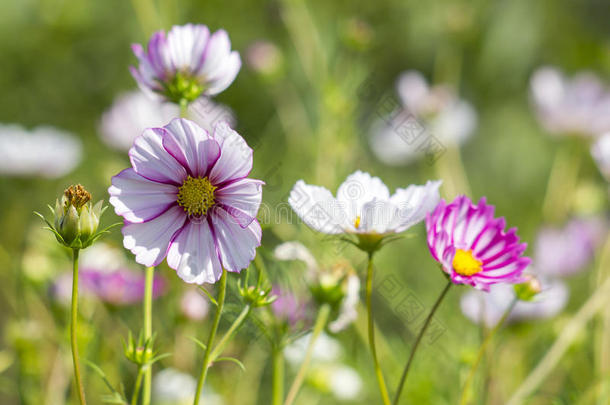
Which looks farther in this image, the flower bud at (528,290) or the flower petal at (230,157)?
the flower bud at (528,290)

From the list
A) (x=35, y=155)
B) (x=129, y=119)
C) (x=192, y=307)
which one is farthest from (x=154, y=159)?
(x=35, y=155)

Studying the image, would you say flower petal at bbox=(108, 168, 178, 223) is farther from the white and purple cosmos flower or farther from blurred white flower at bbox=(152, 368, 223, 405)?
blurred white flower at bbox=(152, 368, 223, 405)

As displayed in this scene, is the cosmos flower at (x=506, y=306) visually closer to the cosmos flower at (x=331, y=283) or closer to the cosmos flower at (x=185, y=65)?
the cosmos flower at (x=331, y=283)

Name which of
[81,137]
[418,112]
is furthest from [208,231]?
[81,137]

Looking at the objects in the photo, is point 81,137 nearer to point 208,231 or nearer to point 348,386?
point 348,386

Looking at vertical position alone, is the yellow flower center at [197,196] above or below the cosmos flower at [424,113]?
below

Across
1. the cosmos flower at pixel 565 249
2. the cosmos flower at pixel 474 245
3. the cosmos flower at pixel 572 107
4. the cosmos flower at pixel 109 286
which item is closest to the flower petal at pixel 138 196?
the cosmos flower at pixel 474 245
